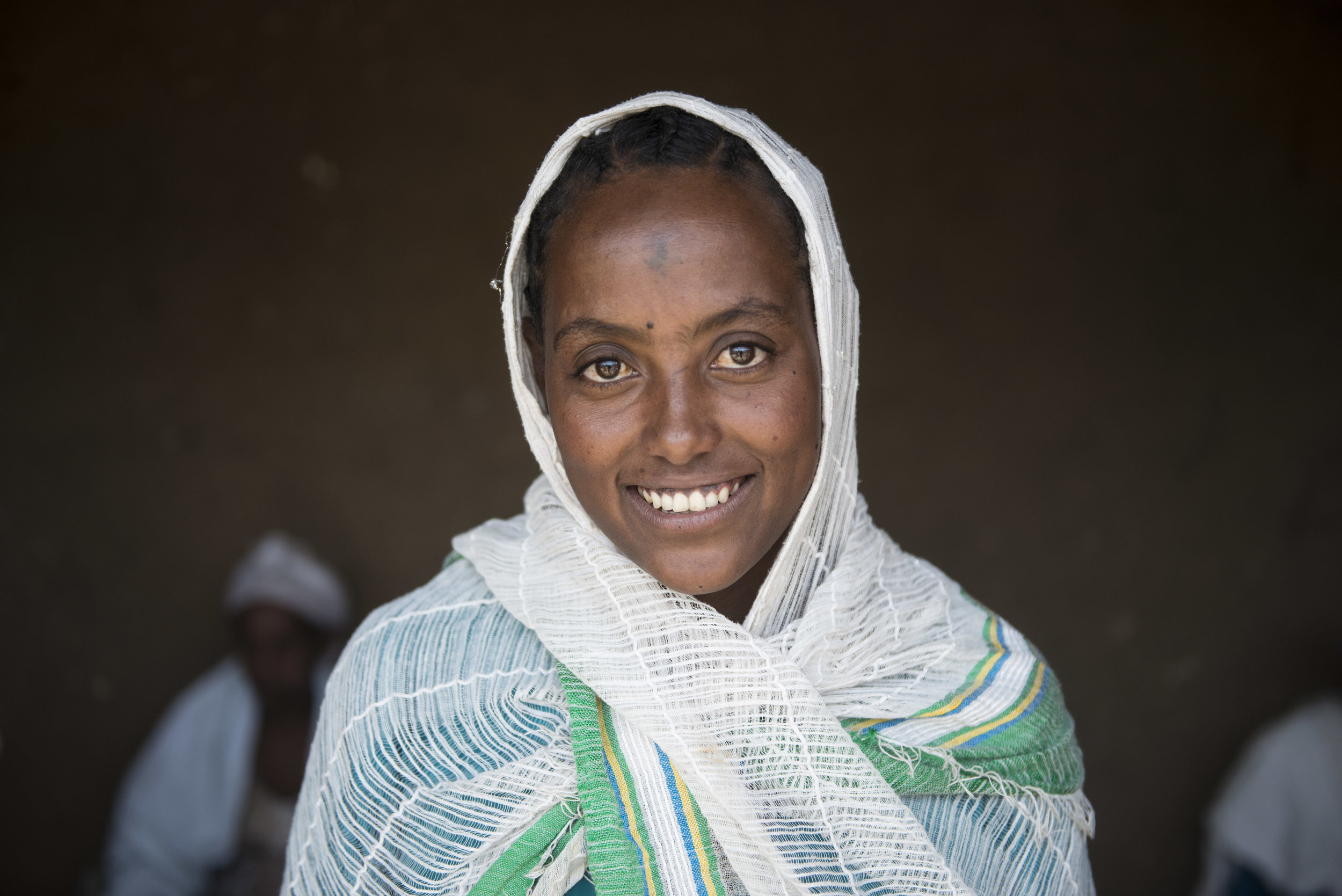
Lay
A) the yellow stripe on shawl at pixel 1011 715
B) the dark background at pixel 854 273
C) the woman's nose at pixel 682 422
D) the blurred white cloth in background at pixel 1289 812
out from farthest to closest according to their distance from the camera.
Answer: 1. the dark background at pixel 854 273
2. the blurred white cloth in background at pixel 1289 812
3. the yellow stripe on shawl at pixel 1011 715
4. the woman's nose at pixel 682 422

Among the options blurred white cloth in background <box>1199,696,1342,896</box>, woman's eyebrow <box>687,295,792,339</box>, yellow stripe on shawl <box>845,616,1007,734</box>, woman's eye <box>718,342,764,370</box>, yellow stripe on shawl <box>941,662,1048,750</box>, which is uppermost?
woman's eyebrow <box>687,295,792,339</box>

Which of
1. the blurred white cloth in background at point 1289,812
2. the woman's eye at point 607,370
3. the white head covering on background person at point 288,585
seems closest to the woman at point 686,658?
the woman's eye at point 607,370

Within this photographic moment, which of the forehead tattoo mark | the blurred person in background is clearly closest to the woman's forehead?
the forehead tattoo mark

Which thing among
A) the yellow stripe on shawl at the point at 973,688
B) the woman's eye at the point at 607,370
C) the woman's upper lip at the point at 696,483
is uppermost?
the woman's eye at the point at 607,370

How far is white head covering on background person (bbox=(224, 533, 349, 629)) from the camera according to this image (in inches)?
135

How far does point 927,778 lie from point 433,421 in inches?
98.3

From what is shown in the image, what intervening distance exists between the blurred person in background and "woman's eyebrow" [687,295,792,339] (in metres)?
2.44

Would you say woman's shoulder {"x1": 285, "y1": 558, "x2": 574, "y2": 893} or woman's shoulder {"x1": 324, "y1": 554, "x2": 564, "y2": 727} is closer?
woman's shoulder {"x1": 285, "y1": 558, "x2": 574, "y2": 893}

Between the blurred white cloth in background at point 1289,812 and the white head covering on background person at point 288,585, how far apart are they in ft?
9.51

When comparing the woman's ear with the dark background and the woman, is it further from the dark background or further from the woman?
the dark background

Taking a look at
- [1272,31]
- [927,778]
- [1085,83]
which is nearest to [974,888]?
[927,778]

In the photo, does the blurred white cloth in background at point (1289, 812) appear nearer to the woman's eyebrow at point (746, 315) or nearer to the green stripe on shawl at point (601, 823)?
the green stripe on shawl at point (601, 823)

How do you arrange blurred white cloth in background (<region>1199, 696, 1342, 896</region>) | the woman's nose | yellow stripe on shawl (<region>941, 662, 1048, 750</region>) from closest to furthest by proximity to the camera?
the woman's nose, yellow stripe on shawl (<region>941, 662, 1048, 750</region>), blurred white cloth in background (<region>1199, 696, 1342, 896</region>)

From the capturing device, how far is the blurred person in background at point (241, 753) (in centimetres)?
329
